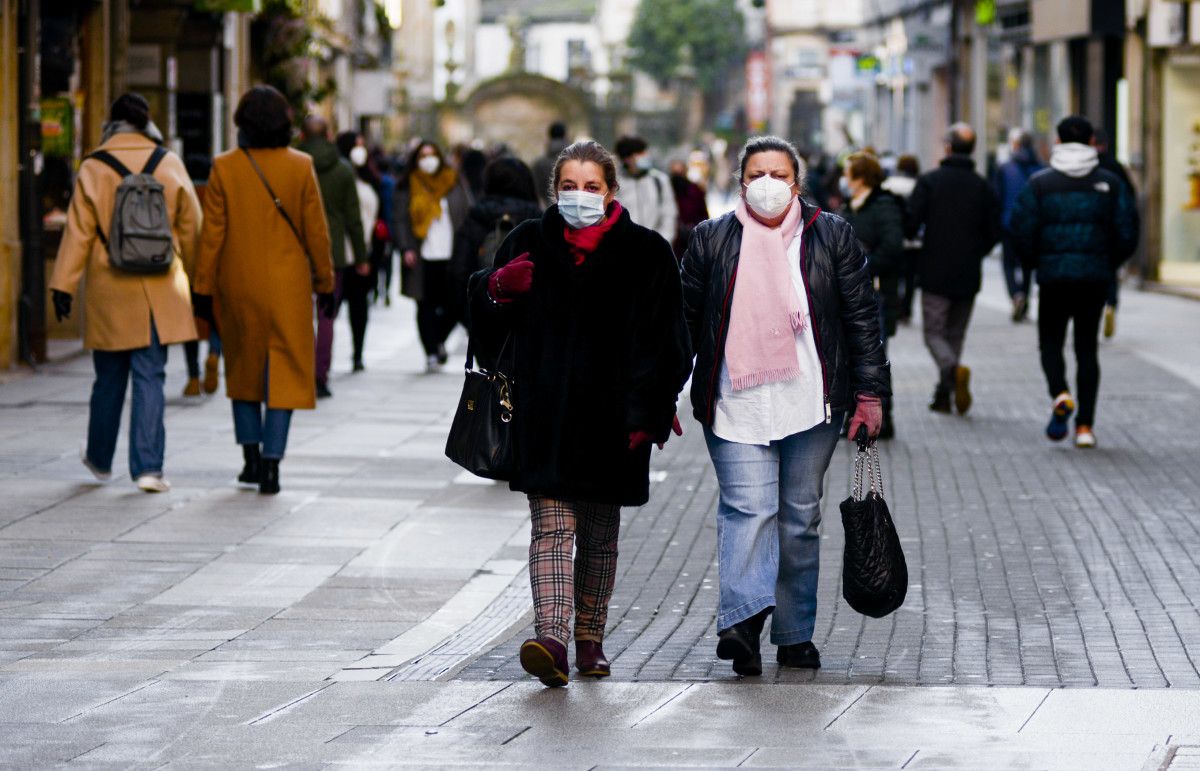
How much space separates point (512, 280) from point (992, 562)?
3382mm

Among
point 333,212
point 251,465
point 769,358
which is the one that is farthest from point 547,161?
point 769,358

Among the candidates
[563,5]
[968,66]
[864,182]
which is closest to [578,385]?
[864,182]

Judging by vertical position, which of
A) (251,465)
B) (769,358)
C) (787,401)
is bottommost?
(251,465)

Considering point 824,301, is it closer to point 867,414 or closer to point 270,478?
point 867,414

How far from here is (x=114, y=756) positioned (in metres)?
6.16

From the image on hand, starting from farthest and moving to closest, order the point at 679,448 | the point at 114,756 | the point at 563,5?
the point at 563,5
the point at 679,448
the point at 114,756

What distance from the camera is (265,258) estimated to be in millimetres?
11039

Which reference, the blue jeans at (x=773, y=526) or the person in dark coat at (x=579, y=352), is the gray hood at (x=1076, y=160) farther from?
the person in dark coat at (x=579, y=352)

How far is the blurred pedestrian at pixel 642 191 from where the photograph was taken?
17797 mm

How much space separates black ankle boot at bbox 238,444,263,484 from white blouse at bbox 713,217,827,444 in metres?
4.68

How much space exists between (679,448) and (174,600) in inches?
217

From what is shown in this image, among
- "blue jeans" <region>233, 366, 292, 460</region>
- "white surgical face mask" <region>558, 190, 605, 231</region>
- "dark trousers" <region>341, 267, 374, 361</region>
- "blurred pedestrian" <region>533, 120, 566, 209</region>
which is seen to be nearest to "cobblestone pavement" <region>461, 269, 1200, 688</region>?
"white surgical face mask" <region>558, 190, 605, 231</region>

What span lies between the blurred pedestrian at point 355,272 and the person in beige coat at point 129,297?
4.96 m

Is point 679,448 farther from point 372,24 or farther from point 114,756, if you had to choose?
point 372,24
